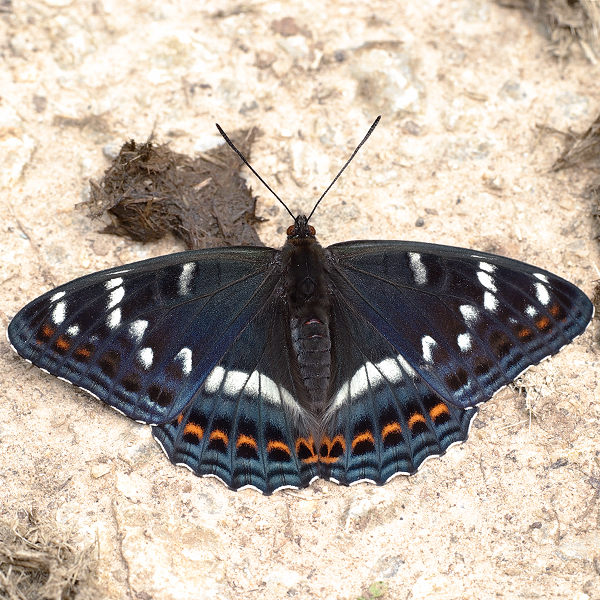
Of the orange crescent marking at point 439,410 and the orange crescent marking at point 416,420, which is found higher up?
the orange crescent marking at point 439,410

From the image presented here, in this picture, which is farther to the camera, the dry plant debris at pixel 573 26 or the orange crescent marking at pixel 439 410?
the dry plant debris at pixel 573 26

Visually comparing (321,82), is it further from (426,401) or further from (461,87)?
(426,401)

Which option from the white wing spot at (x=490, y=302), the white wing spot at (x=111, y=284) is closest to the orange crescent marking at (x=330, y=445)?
the white wing spot at (x=490, y=302)

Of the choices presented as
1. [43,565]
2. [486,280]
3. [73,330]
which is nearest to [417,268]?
[486,280]

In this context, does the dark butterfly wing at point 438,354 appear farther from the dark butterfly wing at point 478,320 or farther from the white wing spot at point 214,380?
the white wing spot at point 214,380

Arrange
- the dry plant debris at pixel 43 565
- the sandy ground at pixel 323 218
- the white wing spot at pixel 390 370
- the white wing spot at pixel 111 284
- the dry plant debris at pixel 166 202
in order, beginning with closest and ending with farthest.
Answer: the dry plant debris at pixel 43 565
the sandy ground at pixel 323 218
the white wing spot at pixel 111 284
the white wing spot at pixel 390 370
the dry plant debris at pixel 166 202

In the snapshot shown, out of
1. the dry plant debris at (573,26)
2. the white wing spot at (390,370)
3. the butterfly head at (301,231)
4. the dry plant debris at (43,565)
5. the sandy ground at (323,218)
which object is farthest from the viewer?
the dry plant debris at (573,26)

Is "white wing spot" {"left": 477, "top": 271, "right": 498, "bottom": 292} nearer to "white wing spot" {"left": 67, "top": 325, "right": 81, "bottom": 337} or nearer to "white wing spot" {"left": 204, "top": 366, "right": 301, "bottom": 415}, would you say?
"white wing spot" {"left": 204, "top": 366, "right": 301, "bottom": 415}
